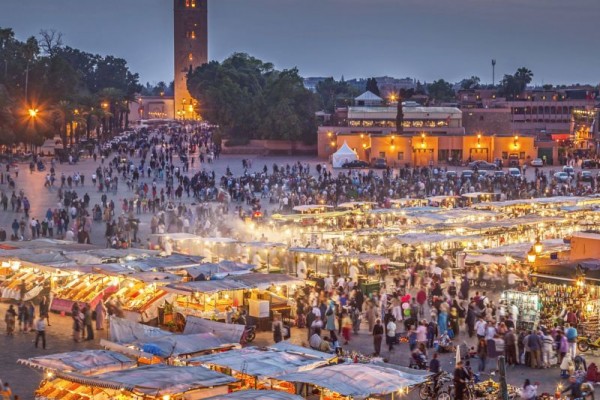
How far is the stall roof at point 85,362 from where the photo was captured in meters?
15.4

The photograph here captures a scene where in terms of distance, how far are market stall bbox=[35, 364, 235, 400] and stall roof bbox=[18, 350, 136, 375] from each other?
20 cm

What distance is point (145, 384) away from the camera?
14211 mm

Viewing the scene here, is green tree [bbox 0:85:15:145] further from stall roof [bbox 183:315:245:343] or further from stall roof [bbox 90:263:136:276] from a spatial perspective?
stall roof [bbox 183:315:245:343]

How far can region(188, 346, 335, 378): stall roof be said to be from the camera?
15500 millimetres

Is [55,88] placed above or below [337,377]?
above

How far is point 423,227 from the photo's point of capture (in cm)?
3206

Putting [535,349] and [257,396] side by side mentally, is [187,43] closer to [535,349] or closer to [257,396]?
[535,349]

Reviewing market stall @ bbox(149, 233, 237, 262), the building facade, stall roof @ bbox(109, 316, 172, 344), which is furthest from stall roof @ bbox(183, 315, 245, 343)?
the building facade

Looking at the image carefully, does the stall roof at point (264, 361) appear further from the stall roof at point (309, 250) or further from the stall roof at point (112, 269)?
the stall roof at point (309, 250)

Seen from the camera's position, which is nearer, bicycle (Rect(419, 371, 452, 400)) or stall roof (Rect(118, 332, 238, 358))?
stall roof (Rect(118, 332, 238, 358))

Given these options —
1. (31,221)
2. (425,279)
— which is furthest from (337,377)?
(31,221)

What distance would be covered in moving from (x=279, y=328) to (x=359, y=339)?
2.01m

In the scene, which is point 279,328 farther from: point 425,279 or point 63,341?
point 425,279

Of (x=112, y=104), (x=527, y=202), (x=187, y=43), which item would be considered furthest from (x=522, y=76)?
(x=527, y=202)
